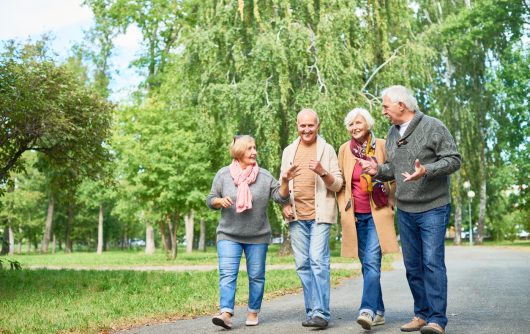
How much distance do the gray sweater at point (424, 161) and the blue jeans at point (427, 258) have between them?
0.10 meters

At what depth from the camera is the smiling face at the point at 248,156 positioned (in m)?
7.03

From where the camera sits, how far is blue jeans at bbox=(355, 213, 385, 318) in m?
6.50

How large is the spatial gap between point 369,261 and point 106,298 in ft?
16.1

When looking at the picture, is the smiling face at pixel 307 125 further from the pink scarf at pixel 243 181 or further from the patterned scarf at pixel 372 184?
the pink scarf at pixel 243 181

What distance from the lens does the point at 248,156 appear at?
7043mm

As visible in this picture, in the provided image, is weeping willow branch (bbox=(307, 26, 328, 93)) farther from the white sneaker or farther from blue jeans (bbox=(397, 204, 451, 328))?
blue jeans (bbox=(397, 204, 451, 328))

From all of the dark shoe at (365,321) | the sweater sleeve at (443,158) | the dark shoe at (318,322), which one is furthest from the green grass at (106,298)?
the sweater sleeve at (443,158)

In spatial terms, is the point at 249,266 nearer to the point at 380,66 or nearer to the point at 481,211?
the point at 380,66

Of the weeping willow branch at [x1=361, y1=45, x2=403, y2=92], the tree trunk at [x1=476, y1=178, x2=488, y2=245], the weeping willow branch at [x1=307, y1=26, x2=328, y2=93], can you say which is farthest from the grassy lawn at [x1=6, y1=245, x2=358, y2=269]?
the tree trunk at [x1=476, y1=178, x2=488, y2=245]

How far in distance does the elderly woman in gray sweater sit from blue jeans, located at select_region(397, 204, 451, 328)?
4.53ft

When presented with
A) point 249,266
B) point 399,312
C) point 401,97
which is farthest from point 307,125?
Answer: point 399,312

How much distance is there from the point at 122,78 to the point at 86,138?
30.4m

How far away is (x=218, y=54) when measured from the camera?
22938 mm

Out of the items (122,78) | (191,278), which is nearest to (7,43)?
(191,278)
